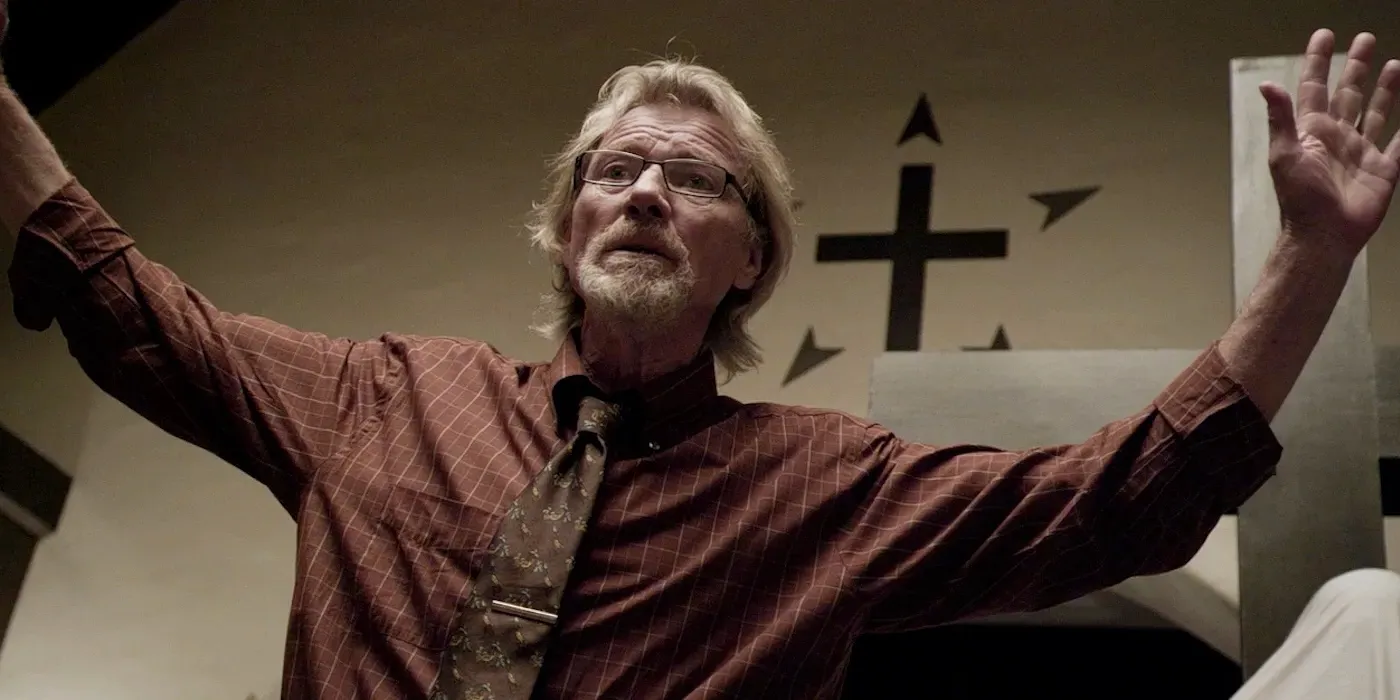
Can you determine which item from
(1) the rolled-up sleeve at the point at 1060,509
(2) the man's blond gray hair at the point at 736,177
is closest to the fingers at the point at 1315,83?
(1) the rolled-up sleeve at the point at 1060,509

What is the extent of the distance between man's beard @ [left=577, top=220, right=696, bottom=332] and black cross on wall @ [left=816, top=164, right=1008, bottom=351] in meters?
1.53

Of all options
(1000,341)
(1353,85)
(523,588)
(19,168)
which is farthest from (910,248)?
(19,168)

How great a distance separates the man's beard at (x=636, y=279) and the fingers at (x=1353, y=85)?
1.99 feet

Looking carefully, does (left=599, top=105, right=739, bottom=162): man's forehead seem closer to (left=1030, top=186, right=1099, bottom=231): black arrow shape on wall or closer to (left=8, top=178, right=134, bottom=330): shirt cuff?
(left=8, top=178, right=134, bottom=330): shirt cuff

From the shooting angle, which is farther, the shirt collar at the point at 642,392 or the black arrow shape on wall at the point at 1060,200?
the black arrow shape on wall at the point at 1060,200

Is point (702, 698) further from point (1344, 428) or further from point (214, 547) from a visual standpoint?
point (214, 547)

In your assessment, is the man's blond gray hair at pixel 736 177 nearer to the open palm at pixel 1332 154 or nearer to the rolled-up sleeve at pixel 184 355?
the rolled-up sleeve at pixel 184 355

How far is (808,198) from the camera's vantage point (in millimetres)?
3211

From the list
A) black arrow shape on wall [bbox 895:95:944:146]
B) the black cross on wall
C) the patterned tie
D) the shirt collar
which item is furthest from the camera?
black arrow shape on wall [bbox 895:95:944:146]

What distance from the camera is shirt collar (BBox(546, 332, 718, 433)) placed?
1.34m

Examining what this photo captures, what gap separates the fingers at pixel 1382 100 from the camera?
1225 millimetres

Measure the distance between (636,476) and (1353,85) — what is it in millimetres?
714

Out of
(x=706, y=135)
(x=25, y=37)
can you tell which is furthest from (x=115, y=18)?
(x=706, y=135)

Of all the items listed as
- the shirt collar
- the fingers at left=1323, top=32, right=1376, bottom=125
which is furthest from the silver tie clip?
the fingers at left=1323, top=32, right=1376, bottom=125
